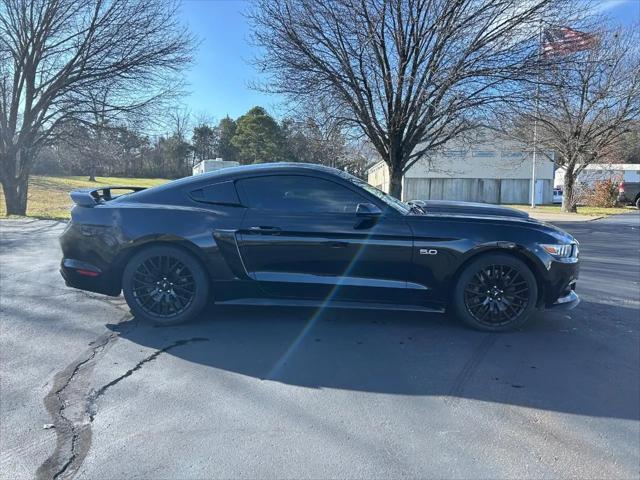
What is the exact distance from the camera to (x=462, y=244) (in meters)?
4.48

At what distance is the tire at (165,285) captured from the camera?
15.2 ft

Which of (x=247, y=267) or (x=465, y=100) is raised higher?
(x=465, y=100)

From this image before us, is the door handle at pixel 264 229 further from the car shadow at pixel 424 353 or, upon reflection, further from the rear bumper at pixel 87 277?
the rear bumper at pixel 87 277

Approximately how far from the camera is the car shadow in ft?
11.3

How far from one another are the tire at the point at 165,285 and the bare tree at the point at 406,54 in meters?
10.3

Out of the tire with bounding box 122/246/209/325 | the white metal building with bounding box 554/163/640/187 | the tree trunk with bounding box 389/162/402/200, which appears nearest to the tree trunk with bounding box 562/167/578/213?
the white metal building with bounding box 554/163/640/187

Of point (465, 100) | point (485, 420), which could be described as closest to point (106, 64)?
point (465, 100)

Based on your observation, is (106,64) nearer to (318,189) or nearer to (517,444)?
(318,189)

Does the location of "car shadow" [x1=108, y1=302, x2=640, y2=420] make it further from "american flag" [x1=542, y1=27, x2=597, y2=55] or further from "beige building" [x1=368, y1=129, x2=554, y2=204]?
"beige building" [x1=368, y1=129, x2=554, y2=204]

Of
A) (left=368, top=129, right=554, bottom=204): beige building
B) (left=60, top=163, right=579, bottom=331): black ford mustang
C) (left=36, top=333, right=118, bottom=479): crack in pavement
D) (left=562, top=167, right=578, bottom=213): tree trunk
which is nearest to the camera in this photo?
(left=36, top=333, right=118, bottom=479): crack in pavement

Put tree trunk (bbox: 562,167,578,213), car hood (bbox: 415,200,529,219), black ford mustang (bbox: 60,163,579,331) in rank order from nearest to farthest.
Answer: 1. black ford mustang (bbox: 60,163,579,331)
2. car hood (bbox: 415,200,529,219)
3. tree trunk (bbox: 562,167,578,213)

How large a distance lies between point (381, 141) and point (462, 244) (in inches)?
469

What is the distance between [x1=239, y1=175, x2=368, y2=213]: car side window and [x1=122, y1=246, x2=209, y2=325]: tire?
0.88 m

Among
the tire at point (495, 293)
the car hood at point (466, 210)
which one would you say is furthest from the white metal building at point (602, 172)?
the tire at point (495, 293)
